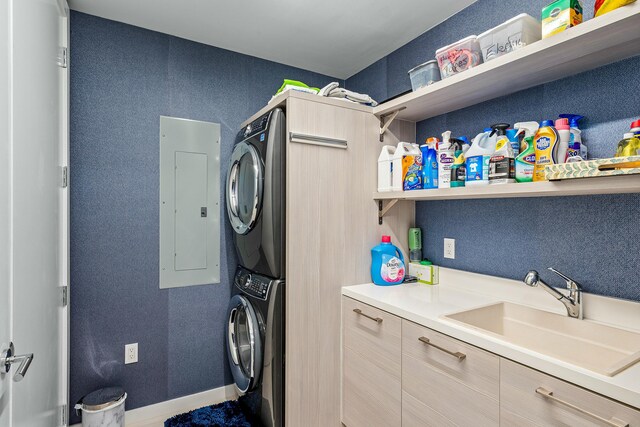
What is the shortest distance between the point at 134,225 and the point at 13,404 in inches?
53.5

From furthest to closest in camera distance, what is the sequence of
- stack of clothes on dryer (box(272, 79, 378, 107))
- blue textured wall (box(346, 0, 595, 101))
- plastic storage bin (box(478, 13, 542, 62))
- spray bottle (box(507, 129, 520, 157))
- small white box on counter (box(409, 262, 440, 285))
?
small white box on counter (box(409, 262, 440, 285)), stack of clothes on dryer (box(272, 79, 378, 107)), blue textured wall (box(346, 0, 595, 101)), spray bottle (box(507, 129, 520, 157)), plastic storage bin (box(478, 13, 542, 62))

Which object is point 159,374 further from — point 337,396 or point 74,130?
point 74,130

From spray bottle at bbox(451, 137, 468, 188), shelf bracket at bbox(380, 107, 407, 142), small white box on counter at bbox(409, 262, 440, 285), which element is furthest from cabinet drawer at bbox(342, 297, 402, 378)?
shelf bracket at bbox(380, 107, 407, 142)

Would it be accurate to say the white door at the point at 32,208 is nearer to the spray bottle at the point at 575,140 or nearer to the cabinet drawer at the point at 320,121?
the cabinet drawer at the point at 320,121

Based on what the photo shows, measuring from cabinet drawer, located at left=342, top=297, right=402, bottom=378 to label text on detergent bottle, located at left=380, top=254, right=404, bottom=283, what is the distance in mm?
275

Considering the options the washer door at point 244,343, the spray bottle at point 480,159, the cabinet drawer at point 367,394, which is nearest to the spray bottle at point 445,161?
the spray bottle at point 480,159

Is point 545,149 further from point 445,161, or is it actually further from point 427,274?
point 427,274

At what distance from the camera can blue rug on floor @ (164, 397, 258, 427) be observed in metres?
2.11

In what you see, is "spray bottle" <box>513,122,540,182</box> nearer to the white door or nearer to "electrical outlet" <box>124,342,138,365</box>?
the white door

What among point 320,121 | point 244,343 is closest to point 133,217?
point 244,343

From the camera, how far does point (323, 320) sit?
188cm

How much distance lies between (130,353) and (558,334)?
2454mm

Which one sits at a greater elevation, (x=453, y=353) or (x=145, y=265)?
(x=145, y=265)

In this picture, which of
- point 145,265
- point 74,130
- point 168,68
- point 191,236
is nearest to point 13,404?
point 145,265
